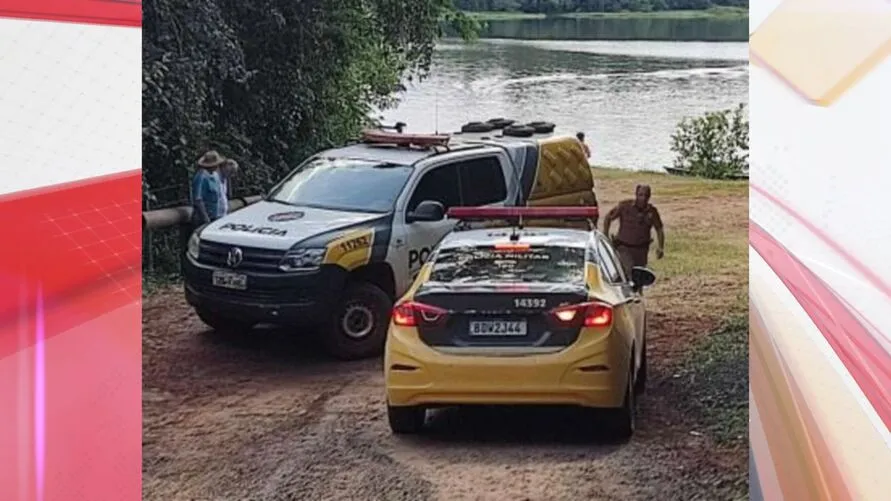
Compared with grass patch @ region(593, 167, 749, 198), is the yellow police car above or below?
below

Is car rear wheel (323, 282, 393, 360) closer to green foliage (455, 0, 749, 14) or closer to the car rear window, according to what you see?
the car rear window

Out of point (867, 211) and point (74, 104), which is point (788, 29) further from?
point (74, 104)

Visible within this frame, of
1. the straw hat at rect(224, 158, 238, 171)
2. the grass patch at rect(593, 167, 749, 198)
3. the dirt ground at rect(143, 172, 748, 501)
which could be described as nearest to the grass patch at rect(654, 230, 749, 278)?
the dirt ground at rect(143, 172, 748, 501)

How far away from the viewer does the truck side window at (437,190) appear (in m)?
3.13

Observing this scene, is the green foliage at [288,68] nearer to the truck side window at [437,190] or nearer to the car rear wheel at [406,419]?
the truck side window at [437,190]

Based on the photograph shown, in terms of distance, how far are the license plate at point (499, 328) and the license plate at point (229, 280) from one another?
59cm

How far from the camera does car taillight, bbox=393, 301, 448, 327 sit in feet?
9.77

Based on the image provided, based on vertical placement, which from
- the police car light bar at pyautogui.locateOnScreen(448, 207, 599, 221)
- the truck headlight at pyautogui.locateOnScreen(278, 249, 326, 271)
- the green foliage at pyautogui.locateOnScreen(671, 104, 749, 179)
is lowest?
the truck headlight at pyautogui.locateOnScreen(278, 249, 326, 271)

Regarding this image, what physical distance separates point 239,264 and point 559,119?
916 mm

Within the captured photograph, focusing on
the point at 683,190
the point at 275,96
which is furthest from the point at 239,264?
the point at 683,190

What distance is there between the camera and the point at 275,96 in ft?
10.7

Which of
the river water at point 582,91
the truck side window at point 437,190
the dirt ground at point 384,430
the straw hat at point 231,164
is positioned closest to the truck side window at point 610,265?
the dirt ground at point 384,430

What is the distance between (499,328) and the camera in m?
2.94

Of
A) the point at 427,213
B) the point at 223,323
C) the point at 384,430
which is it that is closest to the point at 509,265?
the point at 427,213
